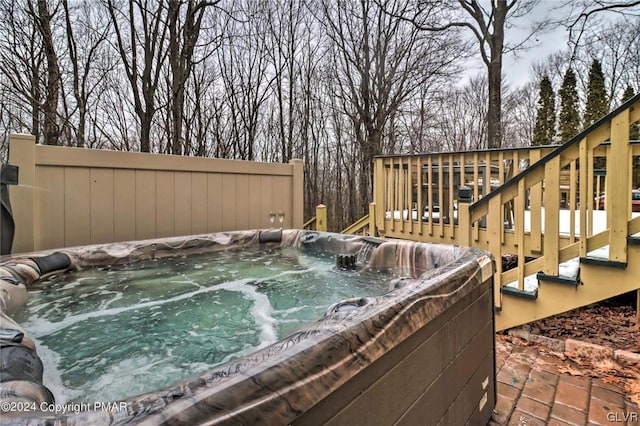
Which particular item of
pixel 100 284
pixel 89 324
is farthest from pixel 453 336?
pixel 100 284

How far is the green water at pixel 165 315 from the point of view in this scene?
43.9 inches

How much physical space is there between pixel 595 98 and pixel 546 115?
1381 mm

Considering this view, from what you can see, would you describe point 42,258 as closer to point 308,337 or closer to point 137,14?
point 308,337

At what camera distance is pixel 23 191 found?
1.99 m

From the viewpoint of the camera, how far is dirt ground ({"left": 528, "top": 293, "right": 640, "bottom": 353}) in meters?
2.27

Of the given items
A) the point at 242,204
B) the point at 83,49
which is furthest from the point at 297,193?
the point at 83,49

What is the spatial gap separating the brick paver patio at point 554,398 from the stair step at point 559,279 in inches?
20.6

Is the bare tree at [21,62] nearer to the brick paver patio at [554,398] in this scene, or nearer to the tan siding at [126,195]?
the tan siding at [126,195]

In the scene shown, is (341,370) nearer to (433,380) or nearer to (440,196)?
(433,380)

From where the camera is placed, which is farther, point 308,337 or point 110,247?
point 110,247

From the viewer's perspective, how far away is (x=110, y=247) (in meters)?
2.24

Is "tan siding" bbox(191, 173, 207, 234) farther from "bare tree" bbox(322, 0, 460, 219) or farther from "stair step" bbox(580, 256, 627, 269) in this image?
"bare tree" bbox(322, 0, 460, 219)

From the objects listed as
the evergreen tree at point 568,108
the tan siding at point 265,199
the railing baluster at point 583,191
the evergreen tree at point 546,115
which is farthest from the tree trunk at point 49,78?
the evergreen tree at point 568,108

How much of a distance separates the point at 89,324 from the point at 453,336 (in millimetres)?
1605
